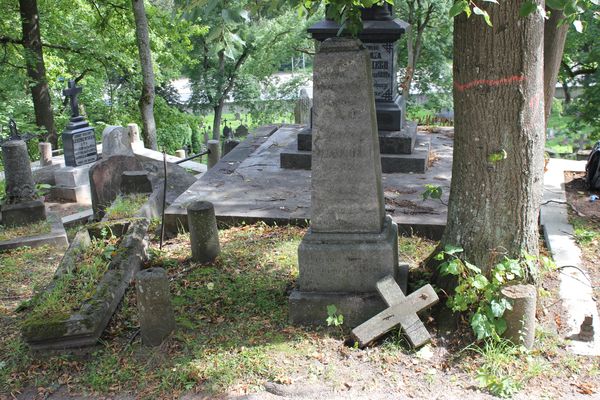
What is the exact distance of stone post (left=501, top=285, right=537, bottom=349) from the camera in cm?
432

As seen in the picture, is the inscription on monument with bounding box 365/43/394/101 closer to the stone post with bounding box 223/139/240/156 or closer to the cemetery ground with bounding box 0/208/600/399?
the stone post with bounding box 223/139/240/156

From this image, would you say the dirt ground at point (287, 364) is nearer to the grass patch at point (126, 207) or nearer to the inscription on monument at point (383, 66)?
the grass patch at point (126, 207)

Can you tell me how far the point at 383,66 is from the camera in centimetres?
991

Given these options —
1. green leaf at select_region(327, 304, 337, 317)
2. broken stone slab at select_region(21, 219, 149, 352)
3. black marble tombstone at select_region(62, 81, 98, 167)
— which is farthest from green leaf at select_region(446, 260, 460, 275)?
black marble tombstone at select_region(62, 81, 98, 167)

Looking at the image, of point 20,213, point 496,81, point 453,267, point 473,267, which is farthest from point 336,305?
point 20,213

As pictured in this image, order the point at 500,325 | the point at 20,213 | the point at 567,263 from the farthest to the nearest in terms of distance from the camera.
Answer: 1. the point at 20,213
2. the point at 567,263
3. the point at 500,325

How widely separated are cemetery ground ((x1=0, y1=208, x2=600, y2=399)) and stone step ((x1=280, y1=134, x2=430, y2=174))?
391cm

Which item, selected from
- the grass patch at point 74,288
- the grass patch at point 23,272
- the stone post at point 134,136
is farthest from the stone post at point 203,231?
the stone post at point 134,136

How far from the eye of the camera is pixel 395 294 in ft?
15.3

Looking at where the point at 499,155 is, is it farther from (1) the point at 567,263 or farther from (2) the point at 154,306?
(2) the point at 154,306

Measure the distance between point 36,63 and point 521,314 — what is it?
17.9 meters

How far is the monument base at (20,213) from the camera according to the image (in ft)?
29.6

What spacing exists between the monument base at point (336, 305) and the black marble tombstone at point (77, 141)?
34.7 feet

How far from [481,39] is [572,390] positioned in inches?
97.3
